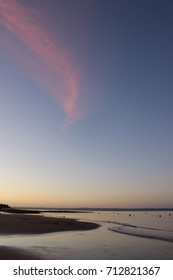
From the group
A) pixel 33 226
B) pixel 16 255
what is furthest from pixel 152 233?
pixel 16 255

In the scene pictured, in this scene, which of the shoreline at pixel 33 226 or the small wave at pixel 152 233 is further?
the shoreline at pixel 33 226

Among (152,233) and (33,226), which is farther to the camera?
(33,226)

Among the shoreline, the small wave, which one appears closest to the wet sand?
the shoreline

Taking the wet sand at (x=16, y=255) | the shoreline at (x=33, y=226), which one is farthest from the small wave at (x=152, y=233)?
the wet sand at (x=16, y=255)

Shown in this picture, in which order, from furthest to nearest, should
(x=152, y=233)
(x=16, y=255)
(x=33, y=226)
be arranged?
(x=33, y=226)
(x=152, y=233)
(x=16, y=255)

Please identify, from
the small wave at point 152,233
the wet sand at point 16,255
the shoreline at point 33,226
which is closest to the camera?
the wet sand at point 16,255

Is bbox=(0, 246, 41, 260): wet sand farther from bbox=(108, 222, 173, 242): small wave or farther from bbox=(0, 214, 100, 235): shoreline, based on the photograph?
bbox=(108, 222, 173, 242): small wave

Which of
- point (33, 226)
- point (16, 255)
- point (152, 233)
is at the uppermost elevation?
point (33, 226)

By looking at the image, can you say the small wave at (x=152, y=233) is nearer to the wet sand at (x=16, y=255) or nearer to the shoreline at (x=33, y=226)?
the shoreline at (x=33, y=226)

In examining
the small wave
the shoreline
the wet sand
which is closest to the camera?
the wet sand

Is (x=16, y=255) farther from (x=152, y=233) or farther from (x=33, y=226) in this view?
(x=33, y=226)
